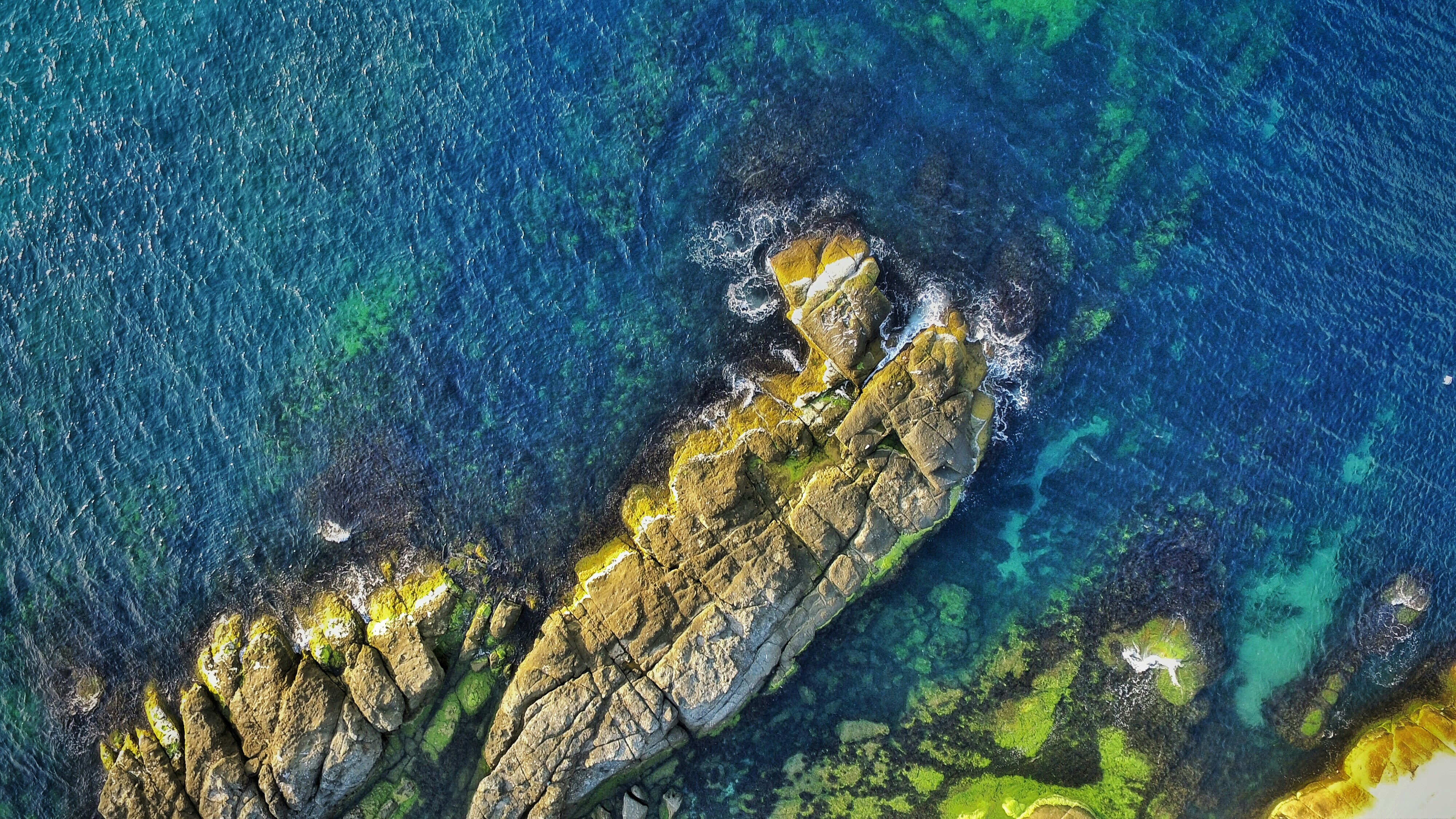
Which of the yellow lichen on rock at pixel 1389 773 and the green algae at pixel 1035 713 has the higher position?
the green algae at pixel 1035 713

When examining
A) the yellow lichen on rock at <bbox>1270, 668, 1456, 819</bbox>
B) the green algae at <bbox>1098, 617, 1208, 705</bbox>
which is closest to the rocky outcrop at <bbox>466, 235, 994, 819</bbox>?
the green algae at <bbox>1098, 617, 1208, 705</bbox>

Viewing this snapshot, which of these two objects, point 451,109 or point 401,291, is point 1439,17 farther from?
point 401,291

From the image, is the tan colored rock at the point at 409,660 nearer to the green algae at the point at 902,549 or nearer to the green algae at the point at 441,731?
the green algae at the point at 441,731

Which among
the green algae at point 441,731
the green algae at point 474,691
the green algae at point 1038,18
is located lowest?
the green algae at point 441,731

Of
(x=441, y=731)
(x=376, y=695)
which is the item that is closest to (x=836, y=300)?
(x=441, y=731)

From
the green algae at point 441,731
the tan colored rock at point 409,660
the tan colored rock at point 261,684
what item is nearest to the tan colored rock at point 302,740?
the tan colored rock at point 261,684

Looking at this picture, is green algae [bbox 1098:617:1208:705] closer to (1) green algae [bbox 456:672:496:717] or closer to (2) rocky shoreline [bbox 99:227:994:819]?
(2) rocky shoreline [bbox 99:227:994:819]

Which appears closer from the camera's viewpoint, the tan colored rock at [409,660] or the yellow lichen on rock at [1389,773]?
the tan colored rock at [409,660]

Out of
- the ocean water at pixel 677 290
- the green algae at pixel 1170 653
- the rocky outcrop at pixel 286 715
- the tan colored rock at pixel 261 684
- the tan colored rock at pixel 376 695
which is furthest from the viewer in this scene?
the ocean water at pixel 677 290

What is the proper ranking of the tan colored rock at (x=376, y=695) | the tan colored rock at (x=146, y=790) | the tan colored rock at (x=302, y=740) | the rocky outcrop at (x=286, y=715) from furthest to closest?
1. the tan colored rock at (x=146, y=790)
2. the tan colored rock at (x=376, y=695)
3. the rocky outcrop at (x=286, y=715)
4. the tan colored rock at (x=302, y=740)
